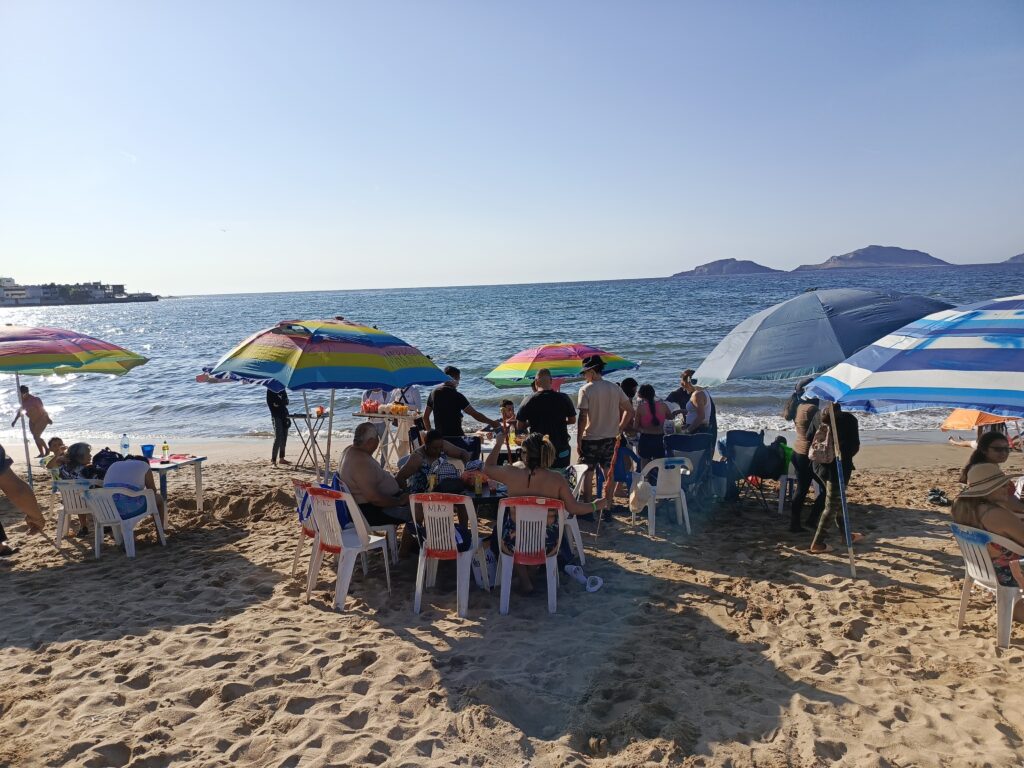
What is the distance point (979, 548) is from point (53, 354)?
27.0ft

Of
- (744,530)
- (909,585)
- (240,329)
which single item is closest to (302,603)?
(744,530)

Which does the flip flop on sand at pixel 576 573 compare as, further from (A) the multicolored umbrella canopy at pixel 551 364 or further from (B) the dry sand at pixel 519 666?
(A) the multicolored umbrella canopy at pixel 551 364

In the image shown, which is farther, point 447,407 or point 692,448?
point 692,448

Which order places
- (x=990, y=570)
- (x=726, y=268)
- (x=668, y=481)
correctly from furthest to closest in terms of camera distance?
(x=726, y=268), (x=668, y=481), (x=990, y=570)

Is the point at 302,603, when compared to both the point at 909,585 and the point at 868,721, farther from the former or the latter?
the point at 909,585

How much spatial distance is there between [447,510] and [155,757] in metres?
2.17

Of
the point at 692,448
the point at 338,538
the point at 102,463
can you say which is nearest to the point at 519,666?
the point at 338,538

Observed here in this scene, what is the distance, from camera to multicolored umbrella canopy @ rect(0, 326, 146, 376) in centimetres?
690

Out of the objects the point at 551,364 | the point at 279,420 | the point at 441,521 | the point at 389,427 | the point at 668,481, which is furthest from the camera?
the point at 279,420

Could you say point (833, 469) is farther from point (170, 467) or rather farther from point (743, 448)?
point (170, 467)

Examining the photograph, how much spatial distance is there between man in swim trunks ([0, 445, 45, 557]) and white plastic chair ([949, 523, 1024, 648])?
25.2 feet

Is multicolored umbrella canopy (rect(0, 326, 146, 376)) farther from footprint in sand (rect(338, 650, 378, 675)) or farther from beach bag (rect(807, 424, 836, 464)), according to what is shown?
beach bag (rect(807, 424, 836, 464))

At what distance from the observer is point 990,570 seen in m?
4.15

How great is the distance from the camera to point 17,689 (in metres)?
3.85
